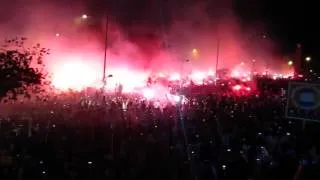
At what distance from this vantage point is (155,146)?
42.8 ft

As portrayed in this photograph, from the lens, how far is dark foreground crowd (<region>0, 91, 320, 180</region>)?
1142 centimetres

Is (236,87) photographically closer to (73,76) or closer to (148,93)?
(148,93)

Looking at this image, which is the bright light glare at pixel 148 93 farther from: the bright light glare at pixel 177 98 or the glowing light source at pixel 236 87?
the glowing light source at pixel 236 87

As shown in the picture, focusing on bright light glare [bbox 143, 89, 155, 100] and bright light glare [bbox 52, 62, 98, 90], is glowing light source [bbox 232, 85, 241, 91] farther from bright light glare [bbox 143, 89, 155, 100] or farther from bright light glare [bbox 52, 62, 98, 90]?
bright light glare [bbox 52, 62, 98, 90]

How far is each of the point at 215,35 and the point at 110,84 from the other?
17.1 meters

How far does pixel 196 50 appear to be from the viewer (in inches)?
1865

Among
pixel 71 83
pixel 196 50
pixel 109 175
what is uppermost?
pixel 196 50

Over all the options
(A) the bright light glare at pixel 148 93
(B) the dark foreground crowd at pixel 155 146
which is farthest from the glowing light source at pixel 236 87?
(B) the dark foreground crowd at pixel 155 146

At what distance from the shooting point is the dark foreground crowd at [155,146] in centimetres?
1142

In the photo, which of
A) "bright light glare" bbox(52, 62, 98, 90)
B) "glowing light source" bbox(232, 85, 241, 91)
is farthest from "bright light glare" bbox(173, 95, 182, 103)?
"glowing light source" bbox(232, 85, 241, 91)

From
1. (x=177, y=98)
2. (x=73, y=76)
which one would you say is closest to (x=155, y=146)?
(x=177, y=98)

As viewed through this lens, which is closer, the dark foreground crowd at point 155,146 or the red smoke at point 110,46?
the dark foreground crowd at point 155,146

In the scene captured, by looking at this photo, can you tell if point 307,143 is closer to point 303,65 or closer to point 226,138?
point 226,138

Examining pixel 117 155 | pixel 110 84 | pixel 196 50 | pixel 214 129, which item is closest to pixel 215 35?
pixel 196 50
